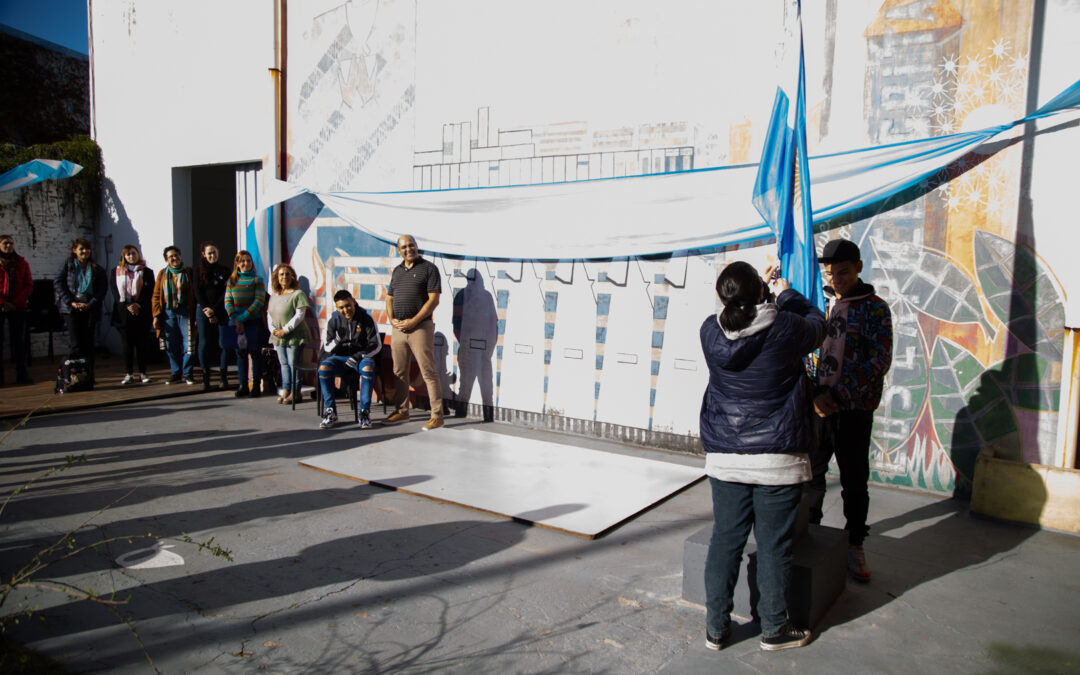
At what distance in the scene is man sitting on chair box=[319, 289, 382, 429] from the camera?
22.0ft

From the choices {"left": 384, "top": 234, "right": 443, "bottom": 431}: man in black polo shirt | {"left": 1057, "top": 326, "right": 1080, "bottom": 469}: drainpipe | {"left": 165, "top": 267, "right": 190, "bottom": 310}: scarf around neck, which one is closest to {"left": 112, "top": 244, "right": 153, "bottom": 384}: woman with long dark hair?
{"left": 165, "top": 267, "right": 190, "bottom": 310}: scarf around neck

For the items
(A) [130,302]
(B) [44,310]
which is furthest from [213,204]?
(A) [130,302]

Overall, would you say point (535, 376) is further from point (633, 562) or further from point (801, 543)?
point (801, 543)

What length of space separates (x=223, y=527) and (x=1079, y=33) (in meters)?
5.76

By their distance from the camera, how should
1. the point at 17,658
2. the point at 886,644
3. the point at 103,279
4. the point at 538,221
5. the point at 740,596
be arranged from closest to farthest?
the point at 17,658 → the point at 886,644 → the point at 740,596 → the point at 538,221 → the point at 103,279

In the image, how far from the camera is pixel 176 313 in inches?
329

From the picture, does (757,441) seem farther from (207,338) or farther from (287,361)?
(207,338)

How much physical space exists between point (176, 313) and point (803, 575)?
7.68 meters

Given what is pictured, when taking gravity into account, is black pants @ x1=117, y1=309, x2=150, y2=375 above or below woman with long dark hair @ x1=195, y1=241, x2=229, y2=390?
below

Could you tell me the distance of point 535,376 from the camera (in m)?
6.55

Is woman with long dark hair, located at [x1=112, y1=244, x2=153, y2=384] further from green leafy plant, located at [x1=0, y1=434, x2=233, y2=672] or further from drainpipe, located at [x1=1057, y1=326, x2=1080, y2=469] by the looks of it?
drainpipe, located at [x1=1057, y1=326, x2=1080, y2=469]

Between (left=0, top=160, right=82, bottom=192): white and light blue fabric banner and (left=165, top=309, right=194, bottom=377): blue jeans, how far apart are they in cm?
353

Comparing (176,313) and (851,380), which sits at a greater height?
(851,380)

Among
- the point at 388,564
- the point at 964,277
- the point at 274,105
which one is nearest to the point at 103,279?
the point at 274,105
